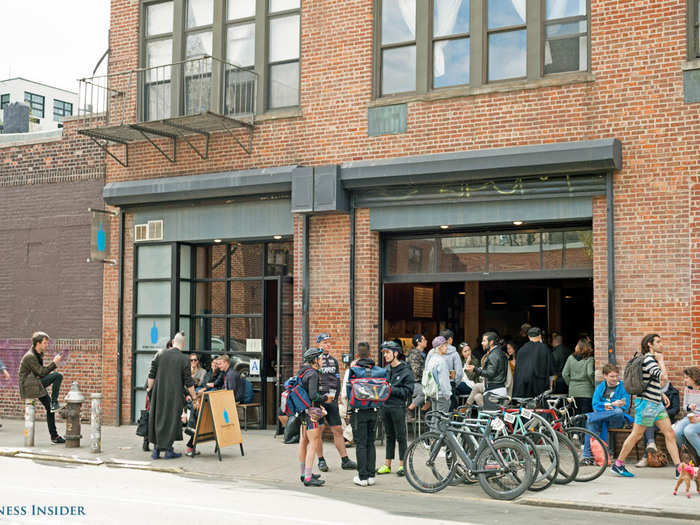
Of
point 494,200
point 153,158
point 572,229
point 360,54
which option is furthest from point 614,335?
point 153,158

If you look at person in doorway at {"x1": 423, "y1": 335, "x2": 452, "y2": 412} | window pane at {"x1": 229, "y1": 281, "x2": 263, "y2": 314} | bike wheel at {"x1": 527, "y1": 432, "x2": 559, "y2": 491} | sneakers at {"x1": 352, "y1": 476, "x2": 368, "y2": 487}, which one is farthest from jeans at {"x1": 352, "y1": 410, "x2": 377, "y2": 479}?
window pane at {"x1": 229, "y1": 281, "x2": 263, "y2": 314}

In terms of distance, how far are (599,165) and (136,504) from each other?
825cm

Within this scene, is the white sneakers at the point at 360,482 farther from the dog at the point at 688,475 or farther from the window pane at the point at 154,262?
the window pane at the point at 154,262

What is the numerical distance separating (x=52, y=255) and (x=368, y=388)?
1042cm

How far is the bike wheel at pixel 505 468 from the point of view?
10.4 meters

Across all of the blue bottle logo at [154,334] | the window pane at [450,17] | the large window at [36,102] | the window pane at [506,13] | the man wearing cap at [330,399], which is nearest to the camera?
the man wearing cap at [330,399]

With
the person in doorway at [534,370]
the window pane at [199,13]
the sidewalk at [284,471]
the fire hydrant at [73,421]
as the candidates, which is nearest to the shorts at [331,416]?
the sidewalk at [284,471]

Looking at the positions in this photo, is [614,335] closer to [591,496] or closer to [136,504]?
[591,496]

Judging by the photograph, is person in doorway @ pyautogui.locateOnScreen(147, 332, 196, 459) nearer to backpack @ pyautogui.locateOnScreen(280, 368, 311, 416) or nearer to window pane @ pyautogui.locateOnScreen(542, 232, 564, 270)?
backpack @ pyautogui.locateOnScreen(280, 368, 311, 416)

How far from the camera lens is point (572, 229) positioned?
14398 millimetres

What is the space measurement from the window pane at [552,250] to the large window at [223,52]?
5455 mm

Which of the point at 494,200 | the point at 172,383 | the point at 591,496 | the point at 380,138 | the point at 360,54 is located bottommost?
the point at 591,496

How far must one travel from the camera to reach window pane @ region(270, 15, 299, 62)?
16953 mm

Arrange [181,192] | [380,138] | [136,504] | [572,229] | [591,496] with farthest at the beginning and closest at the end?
[181,192] < [380,138] < [572,229] < [591,496] < [136,504]
